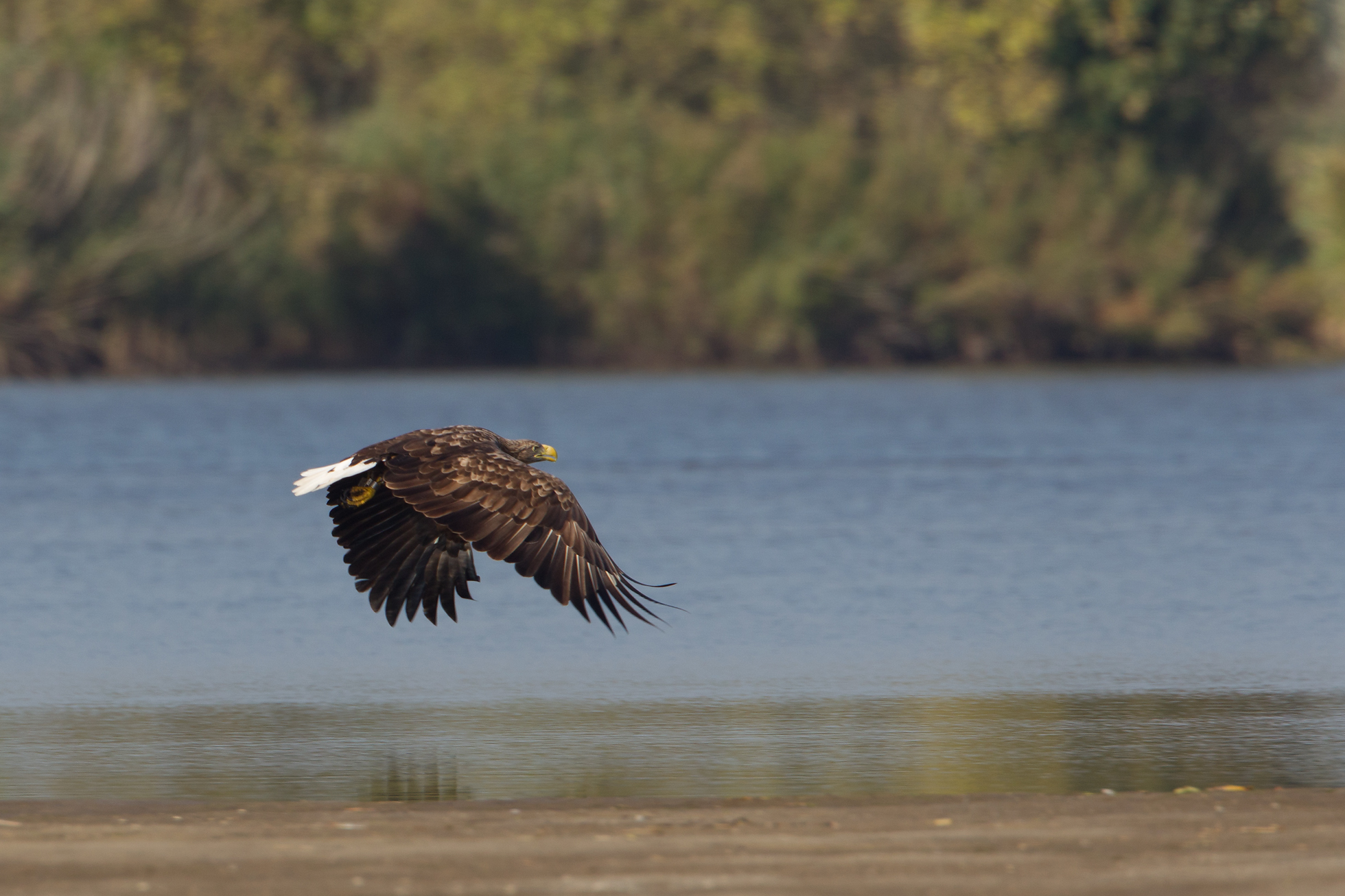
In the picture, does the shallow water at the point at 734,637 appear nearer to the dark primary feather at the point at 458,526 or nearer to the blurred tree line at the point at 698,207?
the dark primary feather at the point at 458,526

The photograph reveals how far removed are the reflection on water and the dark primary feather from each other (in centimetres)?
63

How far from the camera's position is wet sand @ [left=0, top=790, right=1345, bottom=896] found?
656 centimetres

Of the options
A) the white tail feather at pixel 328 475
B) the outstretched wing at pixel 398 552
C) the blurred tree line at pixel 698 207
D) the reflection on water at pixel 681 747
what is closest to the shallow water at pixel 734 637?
the reflection on water at pixel 681 747

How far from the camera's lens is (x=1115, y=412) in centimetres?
3450

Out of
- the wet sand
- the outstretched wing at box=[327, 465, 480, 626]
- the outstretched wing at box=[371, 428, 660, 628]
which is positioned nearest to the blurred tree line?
the outstretched wing at box=[327, 465, 480, 626]

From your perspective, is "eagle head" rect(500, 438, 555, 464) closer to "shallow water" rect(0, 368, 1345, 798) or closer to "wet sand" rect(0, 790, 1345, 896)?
"shallow water" rect(0, 368, 1345, 798)

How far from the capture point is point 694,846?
23.1 ft

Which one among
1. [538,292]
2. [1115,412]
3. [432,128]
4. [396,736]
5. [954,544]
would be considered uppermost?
[432,128]

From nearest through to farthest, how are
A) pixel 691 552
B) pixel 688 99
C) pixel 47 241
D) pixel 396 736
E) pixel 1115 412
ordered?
pixel 396 736, pixel 691 552, pixel 1115 412, pixel 47 241, pixel 688 99

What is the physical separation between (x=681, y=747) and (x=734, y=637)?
343 centimetres

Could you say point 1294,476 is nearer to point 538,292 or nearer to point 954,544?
point 954,544

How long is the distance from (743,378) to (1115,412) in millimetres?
12321

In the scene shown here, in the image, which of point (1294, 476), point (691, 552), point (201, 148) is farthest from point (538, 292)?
point (691, 552)

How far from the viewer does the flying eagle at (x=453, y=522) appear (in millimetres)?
8516
